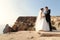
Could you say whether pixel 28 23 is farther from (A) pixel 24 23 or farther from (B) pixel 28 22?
(B) pixel 28 22

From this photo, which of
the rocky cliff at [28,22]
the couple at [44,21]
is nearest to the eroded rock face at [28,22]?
the rocky cliff at [28,22]

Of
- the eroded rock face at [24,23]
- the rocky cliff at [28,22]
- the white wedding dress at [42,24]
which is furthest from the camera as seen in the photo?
the rocky cliff at [28,22]

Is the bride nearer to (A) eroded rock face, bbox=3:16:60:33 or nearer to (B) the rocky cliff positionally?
(A) eroded rock face, bbox=3:16:60:33

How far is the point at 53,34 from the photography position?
12.5m

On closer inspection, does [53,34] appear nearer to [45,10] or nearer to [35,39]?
[35,39]

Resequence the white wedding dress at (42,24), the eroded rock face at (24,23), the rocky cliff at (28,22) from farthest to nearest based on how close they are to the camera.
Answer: the rocky cliff at (28,22), the eroded rock face at (24,23), the white wedding dress at (42,24)

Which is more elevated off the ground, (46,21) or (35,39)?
(46,21)

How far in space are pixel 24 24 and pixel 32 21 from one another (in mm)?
1194

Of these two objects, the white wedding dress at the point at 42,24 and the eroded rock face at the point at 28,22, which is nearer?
the white wedding dress at the point at 42,24

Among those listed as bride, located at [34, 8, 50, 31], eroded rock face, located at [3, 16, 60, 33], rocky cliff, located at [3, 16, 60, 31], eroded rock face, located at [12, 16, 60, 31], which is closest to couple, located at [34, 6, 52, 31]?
bride, located at [34, 8, 50, 31]

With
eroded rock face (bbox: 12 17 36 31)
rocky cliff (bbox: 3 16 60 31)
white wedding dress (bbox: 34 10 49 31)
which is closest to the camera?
white wedding dress (bbox: 34 10 49 31)

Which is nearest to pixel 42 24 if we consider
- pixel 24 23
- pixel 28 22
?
pixel 24 23

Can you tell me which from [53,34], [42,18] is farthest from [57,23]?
[53,34]

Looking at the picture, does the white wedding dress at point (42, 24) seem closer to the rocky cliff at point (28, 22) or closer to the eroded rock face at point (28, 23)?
the eroded rock face at point (28, 23)
